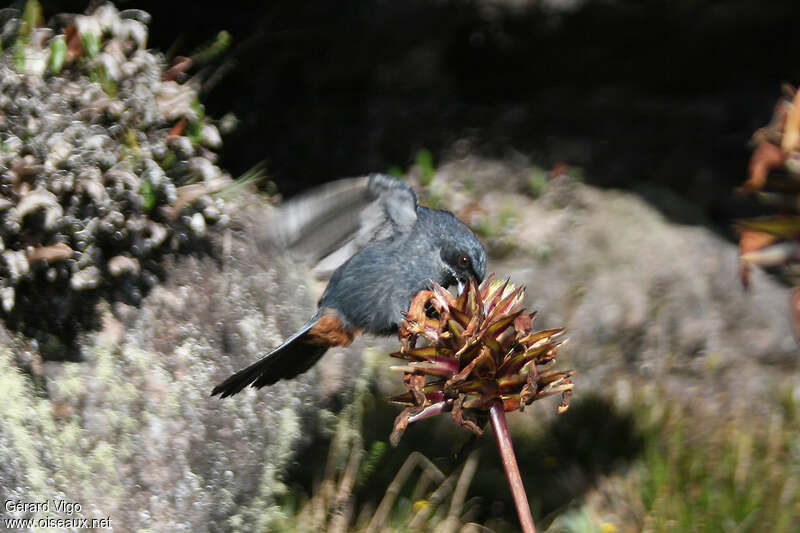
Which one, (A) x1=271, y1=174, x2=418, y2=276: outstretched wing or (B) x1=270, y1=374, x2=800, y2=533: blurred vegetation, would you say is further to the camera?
(B) x1=270, y1=374, x2=800, y2=533: blurred vegetation

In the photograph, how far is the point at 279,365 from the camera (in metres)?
2.93

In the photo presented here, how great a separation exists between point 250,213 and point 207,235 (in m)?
0.33

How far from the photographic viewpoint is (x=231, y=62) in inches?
162

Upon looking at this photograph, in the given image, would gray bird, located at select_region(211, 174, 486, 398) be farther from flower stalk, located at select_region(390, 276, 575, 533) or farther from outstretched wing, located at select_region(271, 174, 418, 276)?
flower stalk, located at select_region(390, 276, 575, 533)

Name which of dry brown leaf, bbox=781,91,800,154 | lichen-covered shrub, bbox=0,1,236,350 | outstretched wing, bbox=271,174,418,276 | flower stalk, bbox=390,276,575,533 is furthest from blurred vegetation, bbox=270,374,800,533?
dry brown leaf, bbox=781,91,800,154

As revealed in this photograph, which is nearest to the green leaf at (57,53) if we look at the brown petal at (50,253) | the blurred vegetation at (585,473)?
the brown petal at (50,253)

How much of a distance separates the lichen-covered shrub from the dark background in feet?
3.18

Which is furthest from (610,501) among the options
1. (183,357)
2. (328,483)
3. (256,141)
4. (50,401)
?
(256,141)

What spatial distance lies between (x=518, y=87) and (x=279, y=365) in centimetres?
266

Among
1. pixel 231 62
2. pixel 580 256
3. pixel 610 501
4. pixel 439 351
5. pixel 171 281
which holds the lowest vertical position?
pixel 171 281

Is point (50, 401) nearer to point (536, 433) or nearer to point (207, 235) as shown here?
point (207, 235)

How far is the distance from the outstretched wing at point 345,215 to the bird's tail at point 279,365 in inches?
12.4

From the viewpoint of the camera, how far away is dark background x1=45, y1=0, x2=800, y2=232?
14.8 ft

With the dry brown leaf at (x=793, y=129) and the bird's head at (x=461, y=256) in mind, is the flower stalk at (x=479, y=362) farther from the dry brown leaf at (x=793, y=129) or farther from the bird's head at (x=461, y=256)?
the bird's head at (x=461, y=256)
